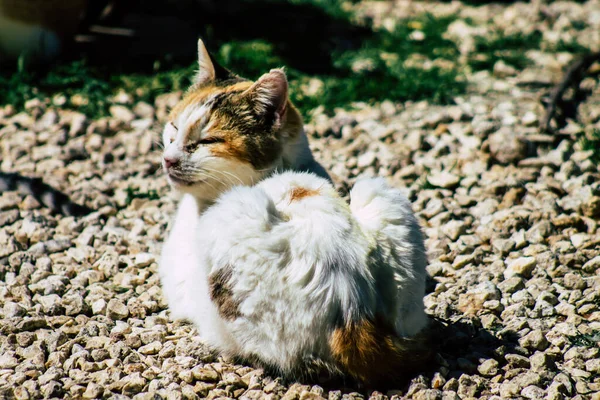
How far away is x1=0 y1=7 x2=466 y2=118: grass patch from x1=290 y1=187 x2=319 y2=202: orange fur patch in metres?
2.75

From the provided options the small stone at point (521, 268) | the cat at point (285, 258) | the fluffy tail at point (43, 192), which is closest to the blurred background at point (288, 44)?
the fluffy tail at point (43, 192)

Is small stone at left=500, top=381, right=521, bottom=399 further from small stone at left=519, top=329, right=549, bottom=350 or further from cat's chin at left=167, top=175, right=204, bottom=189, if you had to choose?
cat's chin at left=167, top=175, right=204, bottom=189

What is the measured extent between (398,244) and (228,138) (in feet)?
3.21

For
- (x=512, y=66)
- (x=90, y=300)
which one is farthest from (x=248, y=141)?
(x=512, y=66)

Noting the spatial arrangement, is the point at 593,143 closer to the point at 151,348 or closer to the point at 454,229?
the point at 454,229

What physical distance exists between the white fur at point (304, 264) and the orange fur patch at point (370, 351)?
5 cm

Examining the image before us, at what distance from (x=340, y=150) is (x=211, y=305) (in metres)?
2.55

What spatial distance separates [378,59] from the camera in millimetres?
6387

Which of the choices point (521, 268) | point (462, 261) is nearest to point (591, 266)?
point (521, 268)

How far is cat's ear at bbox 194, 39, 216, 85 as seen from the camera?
3.62 m

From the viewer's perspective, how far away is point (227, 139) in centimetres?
317

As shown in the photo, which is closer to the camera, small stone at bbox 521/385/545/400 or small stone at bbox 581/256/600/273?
small stone at bbox 521/385/545/400

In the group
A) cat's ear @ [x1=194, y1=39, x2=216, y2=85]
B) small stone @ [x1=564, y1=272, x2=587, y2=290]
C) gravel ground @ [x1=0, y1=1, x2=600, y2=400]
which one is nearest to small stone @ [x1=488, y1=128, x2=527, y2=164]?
gravel ground @ [x1=0, y1=1, x2=600, y2=400]

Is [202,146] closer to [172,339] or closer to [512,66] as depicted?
[172,339]
